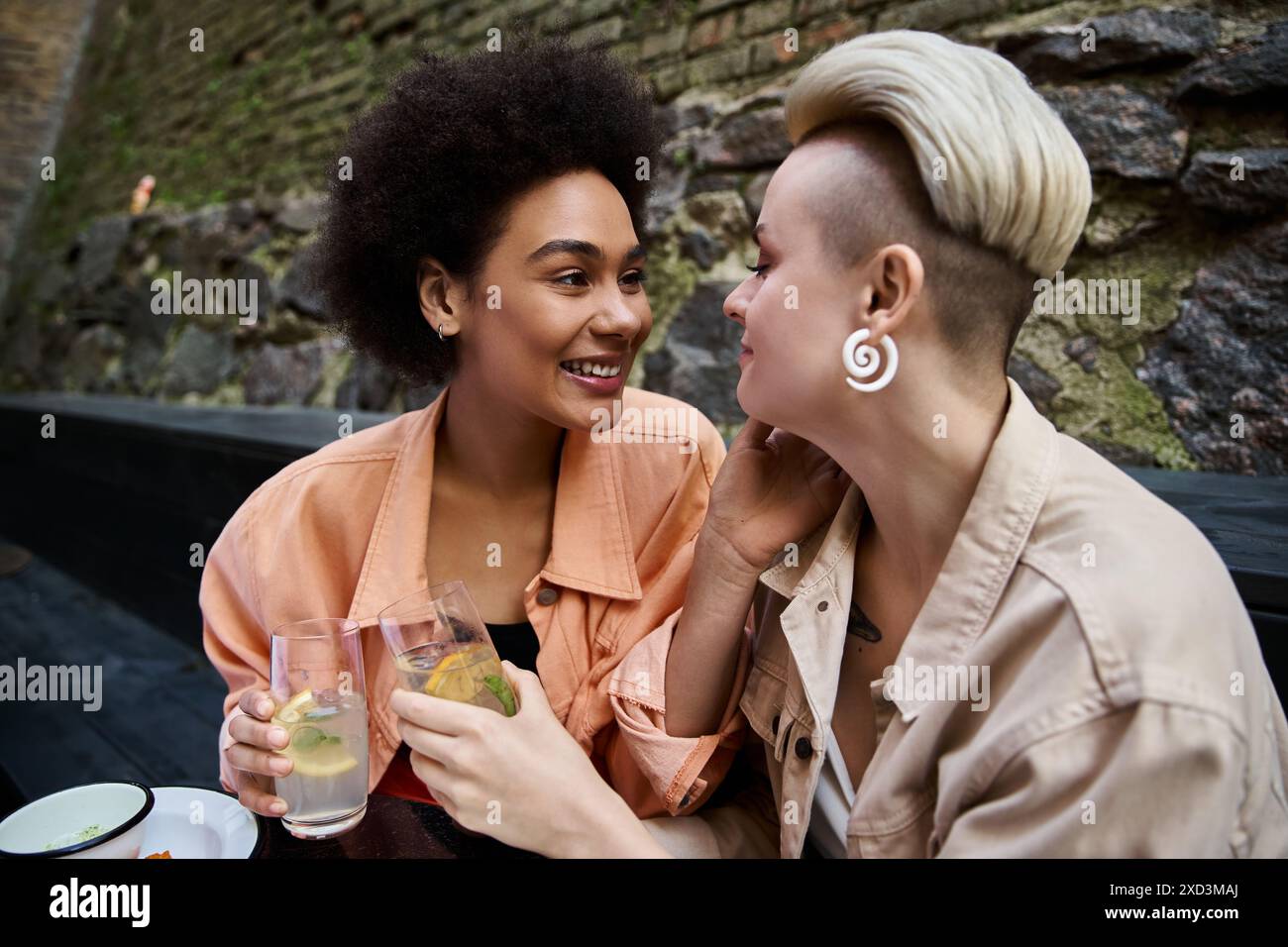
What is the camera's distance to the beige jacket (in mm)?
774

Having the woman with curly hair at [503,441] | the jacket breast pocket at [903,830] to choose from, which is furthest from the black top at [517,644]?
the jacket breast pocket at [903,830]

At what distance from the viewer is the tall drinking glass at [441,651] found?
1068 millimetres

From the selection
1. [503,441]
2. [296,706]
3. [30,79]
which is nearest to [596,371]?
[503,441]

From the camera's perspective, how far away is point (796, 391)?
109 centimetres

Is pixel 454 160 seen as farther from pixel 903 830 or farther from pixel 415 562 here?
pixel 903 830

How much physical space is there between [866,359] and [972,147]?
249 millimetres

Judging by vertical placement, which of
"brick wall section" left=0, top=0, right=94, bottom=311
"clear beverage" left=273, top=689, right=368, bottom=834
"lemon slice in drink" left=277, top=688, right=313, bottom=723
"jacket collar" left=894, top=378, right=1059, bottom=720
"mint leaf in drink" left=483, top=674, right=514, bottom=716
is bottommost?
"clear beverage" left=273, top=689, right=368, bottom=834

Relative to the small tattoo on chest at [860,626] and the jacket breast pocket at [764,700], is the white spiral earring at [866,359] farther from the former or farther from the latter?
the jacket breast pocket at [764,700]

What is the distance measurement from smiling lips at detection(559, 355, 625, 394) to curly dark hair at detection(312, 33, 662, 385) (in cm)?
27

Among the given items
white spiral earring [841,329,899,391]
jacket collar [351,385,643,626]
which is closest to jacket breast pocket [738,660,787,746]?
jacket collar [351,385,643,626]

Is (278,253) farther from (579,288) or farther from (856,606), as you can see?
(856,606)

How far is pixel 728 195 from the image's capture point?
351 cm

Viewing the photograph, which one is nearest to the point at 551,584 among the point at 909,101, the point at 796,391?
the point at 796,391

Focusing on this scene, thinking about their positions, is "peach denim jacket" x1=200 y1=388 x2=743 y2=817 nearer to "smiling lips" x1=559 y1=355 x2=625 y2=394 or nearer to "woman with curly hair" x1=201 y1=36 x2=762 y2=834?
"woman with curly hair" x1=201 y1=36 x2=762 y2=834
